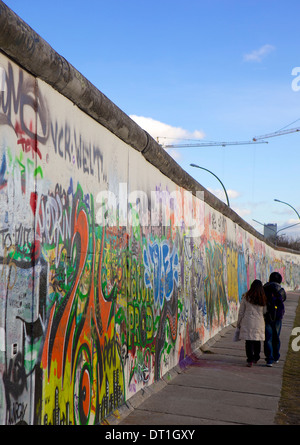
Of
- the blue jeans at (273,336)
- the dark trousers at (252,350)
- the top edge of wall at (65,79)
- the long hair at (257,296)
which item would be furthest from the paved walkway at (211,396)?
the top edge of wall at (65,79)

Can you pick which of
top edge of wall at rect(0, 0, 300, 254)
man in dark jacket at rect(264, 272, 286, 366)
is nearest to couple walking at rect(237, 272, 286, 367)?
man in dark jacket at rect(264, 272, 286, 366)

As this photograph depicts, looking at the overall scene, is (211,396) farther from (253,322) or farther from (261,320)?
(261,320)

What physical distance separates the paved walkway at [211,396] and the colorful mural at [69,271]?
0.22 metres

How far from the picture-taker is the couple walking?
9789mm

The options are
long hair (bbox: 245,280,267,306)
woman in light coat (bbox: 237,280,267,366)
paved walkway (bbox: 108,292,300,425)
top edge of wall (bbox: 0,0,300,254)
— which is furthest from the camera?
long hair (bbox: 245,280,267,306)

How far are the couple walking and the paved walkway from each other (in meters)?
0.26

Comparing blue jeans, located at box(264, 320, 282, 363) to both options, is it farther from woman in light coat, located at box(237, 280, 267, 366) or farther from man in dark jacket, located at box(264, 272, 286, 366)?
woman in light coat, located at box(237, 280, 267, 366)

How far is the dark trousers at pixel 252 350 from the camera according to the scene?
9.84 metres

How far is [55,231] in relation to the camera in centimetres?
436

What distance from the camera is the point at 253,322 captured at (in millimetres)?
9812

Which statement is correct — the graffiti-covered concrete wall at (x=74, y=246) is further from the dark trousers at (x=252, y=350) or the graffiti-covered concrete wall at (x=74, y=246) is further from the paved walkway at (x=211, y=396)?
the dark trousers at (x=252, y=350)

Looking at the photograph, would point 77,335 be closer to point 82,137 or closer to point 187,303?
point 82,137

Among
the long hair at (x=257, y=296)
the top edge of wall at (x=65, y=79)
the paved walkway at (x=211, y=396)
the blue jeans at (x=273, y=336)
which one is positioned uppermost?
the top edge of wall at (x=65, y=79)

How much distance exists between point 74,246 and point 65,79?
1381 millimetres
